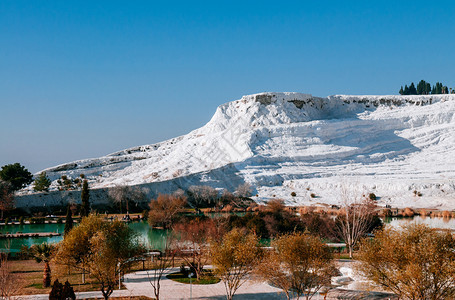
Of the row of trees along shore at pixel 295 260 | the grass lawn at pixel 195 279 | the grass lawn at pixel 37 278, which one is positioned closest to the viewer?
the row of trees along shore at pixel 295 260

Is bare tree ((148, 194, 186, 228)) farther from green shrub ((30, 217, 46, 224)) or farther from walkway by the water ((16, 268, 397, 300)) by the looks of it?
walkway by the water ((16, 268, 397, 300))

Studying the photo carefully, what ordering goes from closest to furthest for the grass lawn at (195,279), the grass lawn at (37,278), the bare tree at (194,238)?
the grass lawn at (37,278)
the grass lawn at (195,279)
the bare tree at (194,238)

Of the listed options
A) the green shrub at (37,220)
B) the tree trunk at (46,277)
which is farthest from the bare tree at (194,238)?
the green shrub at (37,220)

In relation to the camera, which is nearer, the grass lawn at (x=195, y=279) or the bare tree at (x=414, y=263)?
the bare tree at (x=414, y=263)

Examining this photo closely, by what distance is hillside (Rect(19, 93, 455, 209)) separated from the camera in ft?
228

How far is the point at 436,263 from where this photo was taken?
16281 mm

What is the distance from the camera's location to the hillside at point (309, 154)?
69625 mm

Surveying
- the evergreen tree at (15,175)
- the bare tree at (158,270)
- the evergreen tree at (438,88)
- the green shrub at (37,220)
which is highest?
the evergreen tree at (438,88)

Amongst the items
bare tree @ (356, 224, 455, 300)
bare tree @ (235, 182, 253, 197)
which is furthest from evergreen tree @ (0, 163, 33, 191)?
bare tree @ (356, 224, 455, 300)

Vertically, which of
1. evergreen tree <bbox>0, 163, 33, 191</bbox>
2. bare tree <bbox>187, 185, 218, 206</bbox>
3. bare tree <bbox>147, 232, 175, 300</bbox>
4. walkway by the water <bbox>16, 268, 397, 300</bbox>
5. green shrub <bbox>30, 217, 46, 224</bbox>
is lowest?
walkway by the water <bbox>16, 268, 397, 300</bbox>

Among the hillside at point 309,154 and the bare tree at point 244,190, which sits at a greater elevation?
the hillside at point 309,154

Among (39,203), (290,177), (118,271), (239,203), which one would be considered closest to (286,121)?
(290,177)

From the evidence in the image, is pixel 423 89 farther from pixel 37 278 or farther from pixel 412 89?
pixel 37 278

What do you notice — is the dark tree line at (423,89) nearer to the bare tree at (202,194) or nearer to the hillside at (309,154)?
the hillside at (309,154)
